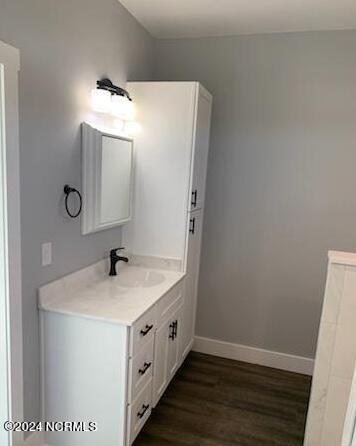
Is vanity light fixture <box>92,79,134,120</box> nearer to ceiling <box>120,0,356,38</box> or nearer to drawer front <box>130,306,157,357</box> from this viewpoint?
ceiling <box>120,0,356,38</box>

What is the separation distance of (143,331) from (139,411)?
1.59 ft

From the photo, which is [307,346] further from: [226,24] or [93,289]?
[226,24]

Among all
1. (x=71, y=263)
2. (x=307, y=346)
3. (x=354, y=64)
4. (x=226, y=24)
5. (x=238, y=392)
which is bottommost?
(x=238, y=392)

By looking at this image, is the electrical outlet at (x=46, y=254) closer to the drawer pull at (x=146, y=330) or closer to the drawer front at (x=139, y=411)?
the drawer pull at (x=146, y=330)

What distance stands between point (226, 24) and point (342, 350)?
7.72ft

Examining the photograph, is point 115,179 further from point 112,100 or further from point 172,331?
point 172,331

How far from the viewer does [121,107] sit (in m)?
2.38

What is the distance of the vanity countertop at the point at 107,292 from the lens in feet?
6.19

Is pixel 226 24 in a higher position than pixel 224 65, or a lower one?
higher

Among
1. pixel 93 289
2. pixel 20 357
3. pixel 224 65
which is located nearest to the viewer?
pixel 20 357

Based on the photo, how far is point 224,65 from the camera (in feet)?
9.68

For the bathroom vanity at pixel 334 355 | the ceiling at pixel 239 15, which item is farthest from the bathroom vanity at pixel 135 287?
the bathroom vanity at pixel 334 355

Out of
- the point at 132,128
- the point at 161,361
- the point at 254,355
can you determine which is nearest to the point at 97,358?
the point at 161,361

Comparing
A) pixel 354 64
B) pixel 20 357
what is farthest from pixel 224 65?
pixel 20 357
